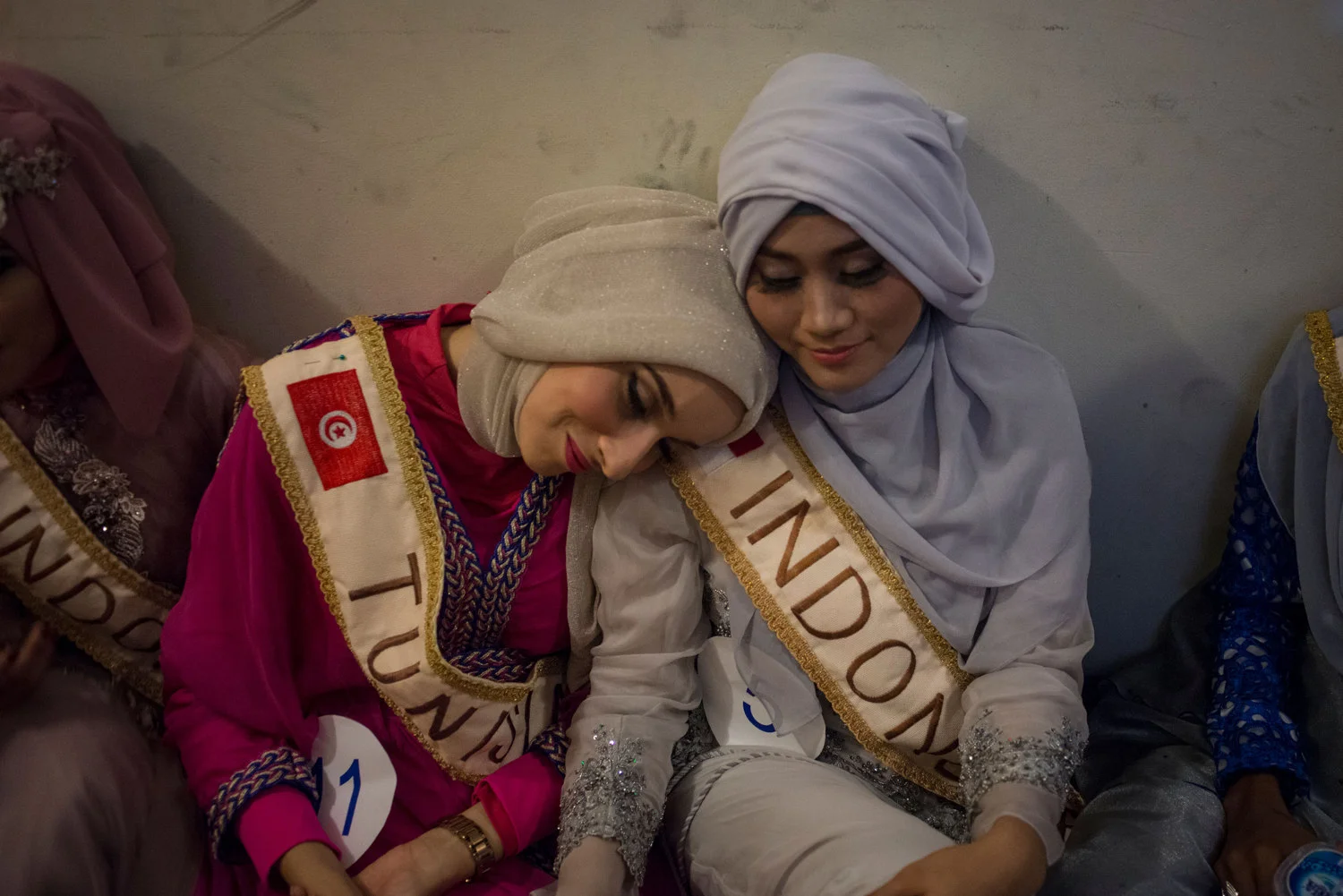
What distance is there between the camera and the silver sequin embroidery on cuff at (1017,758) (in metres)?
0.90

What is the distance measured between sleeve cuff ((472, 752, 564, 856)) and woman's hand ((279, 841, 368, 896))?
153mm

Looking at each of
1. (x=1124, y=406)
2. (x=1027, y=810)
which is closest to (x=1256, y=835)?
(x=1027, y=810)

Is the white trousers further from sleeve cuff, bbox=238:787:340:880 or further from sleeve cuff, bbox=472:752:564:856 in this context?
sleeve cuff, bbox=238:787:340:880

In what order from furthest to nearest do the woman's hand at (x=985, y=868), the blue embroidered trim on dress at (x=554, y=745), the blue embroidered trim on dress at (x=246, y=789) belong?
the blue embroidered trim on dress at (x=554, y=745) → the blue embroidered trim on dress at (x=246, y=789) → the woman's hand at (x=985, y=868)

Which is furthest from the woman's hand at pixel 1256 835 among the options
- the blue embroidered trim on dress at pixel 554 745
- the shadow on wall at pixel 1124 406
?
the blue embroidered trim on dress at pixel 554 745

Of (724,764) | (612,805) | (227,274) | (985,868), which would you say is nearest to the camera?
(985,868)

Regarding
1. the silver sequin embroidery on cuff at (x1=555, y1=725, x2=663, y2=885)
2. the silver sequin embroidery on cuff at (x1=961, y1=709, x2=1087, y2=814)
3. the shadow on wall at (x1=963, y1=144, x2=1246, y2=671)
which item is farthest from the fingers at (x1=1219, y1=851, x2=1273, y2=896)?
the silver sequin embroidery on cuff at (x1=555, y1=725, x2=663, y2=885)

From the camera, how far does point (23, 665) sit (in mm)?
991

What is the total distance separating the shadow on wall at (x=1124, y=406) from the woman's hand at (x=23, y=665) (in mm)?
1156

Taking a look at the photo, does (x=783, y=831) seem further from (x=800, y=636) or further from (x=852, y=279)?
(x=852, y=279)

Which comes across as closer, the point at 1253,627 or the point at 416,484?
the point at 416,484

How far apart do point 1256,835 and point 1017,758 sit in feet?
1.21

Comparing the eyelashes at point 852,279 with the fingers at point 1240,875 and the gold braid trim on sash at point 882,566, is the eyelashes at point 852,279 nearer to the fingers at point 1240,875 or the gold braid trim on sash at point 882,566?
the gold braid trim on sash at point 882,566

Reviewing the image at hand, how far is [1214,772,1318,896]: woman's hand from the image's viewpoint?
1011mm
